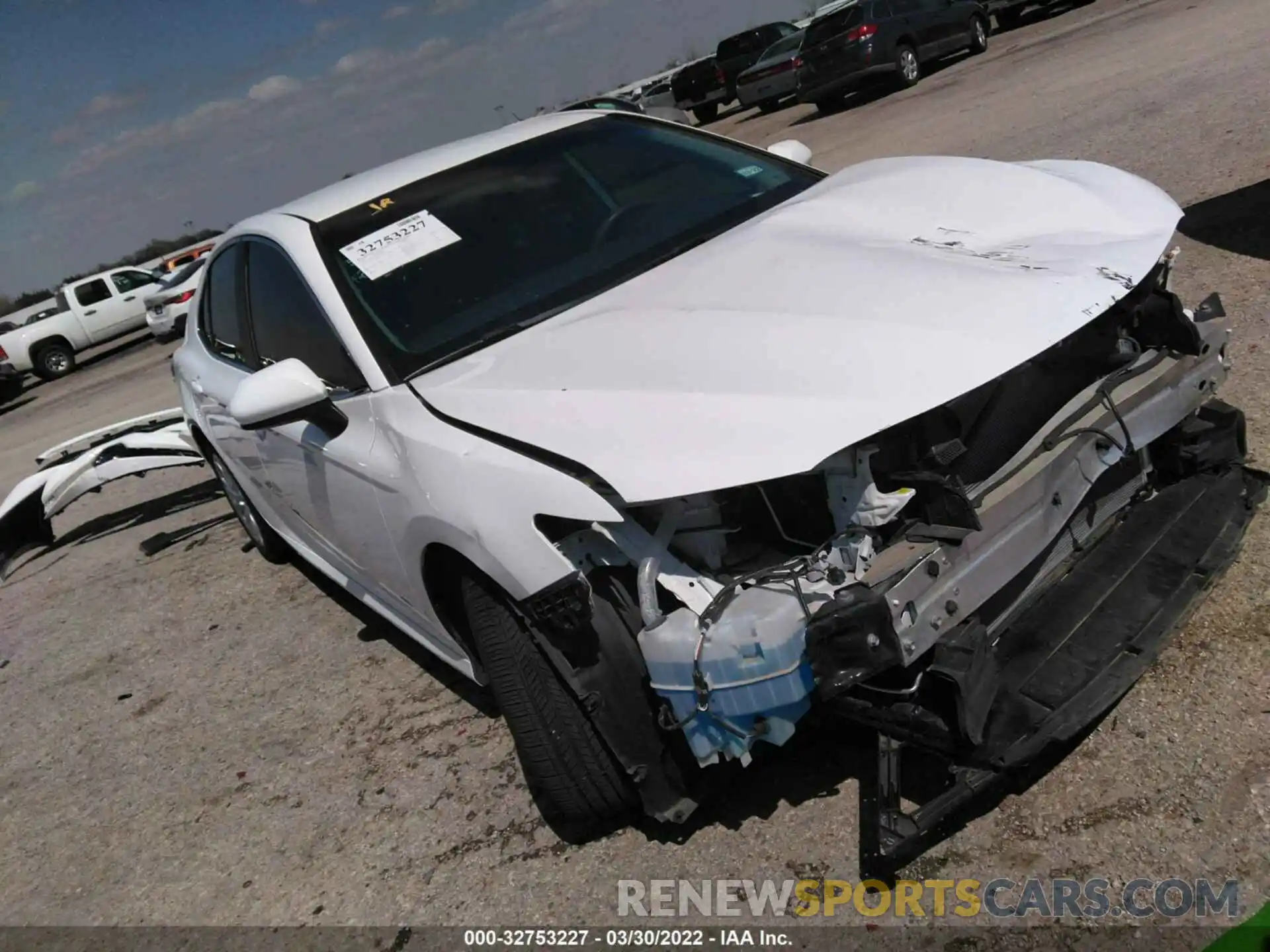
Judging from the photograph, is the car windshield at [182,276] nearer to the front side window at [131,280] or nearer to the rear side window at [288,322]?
the front side window at [131,280]

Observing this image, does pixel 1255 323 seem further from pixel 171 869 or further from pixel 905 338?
pixel 171 869

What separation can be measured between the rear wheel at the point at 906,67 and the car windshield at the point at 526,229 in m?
14.2

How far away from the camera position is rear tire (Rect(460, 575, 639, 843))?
8.36 ft

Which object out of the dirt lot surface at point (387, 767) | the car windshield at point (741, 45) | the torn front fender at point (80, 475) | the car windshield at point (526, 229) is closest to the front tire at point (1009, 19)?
the car windshield at point (741, 45)

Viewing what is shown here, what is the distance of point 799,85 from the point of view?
1755 cm

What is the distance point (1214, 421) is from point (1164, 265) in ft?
1.58

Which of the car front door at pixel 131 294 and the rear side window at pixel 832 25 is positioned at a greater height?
the rear side window at pixel 832 25

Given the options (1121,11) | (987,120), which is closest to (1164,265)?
(987,120)

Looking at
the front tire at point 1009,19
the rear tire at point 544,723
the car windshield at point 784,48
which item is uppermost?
the car windshield at point 784,48

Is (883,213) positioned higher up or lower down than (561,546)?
higher up

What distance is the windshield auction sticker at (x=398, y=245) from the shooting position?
3.31m

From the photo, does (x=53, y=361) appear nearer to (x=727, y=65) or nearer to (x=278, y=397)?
(x=727, y=65)

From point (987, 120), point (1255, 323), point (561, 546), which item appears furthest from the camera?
point (987, 120)

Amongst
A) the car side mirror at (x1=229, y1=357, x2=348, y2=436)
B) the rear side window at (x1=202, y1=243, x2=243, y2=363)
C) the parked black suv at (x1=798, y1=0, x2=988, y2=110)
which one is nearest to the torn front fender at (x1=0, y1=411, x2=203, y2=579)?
the rear side window at (x1=202, y1=243, x2=243, y2=363)
